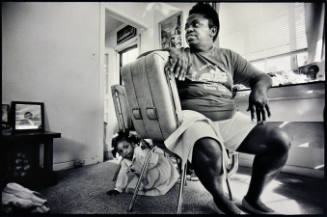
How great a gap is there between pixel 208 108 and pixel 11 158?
1.48m

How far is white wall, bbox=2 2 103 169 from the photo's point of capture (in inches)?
61.0

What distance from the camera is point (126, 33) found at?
340 centimetres

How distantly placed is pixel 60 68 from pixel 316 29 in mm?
2193

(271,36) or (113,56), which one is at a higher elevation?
(113,56)

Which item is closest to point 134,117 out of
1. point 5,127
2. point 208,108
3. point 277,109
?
point 208,108

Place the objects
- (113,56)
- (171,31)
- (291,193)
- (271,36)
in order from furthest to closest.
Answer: (113,56), (171,31), (271,36), (291,193)

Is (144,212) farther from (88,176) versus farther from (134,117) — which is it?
(88,176)

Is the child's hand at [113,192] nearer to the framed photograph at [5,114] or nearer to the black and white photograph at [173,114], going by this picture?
the black and white photograph at [173,114]

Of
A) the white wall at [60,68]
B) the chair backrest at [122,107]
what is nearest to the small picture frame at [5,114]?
the white wall at [60,68]

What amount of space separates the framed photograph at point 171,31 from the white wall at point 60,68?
1.04 m

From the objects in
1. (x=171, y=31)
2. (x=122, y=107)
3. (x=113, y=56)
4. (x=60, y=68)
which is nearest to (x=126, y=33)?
(x=113, y=56)

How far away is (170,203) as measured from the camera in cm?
104

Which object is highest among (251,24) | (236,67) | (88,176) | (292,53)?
(251,24)

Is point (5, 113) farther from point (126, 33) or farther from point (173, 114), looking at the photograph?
point (126, 33)
